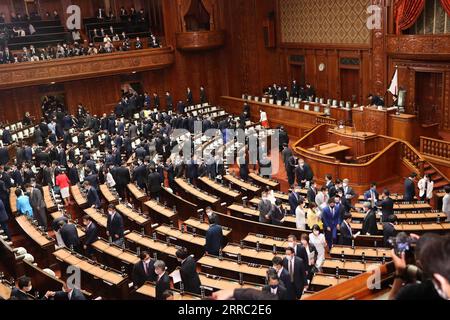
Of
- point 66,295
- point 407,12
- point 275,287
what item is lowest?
point 66,295

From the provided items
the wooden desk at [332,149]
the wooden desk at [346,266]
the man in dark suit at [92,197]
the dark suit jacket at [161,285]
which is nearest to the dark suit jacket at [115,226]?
the man in dark suit at [92,197]

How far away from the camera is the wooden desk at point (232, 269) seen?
6818 mm

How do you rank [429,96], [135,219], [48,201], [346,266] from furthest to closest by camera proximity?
[429,96], [48,201], [135,219], [346,266]

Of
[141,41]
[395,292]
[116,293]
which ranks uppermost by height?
[141,41]

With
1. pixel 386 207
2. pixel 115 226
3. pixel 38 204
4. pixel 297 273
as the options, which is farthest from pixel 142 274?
pixel 386 207

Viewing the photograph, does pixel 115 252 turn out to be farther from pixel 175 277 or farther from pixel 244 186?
pixel 244 186

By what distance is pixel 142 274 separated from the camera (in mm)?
6652

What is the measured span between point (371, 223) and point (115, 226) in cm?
442

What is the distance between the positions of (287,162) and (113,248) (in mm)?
5848

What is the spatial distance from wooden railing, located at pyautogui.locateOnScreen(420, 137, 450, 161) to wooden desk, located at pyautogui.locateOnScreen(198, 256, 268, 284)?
7.19 metres

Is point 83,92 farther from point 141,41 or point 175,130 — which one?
point 175,130

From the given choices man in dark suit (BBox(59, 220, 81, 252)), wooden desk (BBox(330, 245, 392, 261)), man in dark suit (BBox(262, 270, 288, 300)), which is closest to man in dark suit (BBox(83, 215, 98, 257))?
man in dark suit (BBox(59, 220, 81, 252))

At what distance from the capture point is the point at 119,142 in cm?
1418
